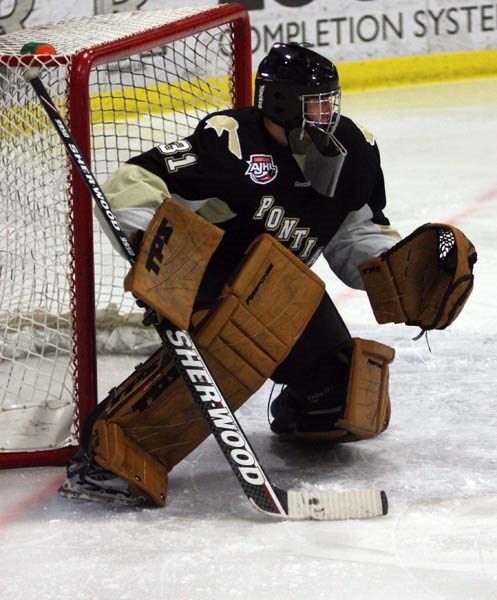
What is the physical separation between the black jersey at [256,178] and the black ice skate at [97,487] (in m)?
0.50

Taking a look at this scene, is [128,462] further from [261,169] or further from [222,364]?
[261,169]

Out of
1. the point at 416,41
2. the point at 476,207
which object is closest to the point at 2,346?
the point at 476,207

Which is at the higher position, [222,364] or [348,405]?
[222,364]

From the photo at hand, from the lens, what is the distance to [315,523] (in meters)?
2.34

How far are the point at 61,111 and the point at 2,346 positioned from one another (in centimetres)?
77

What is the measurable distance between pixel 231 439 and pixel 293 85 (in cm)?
67

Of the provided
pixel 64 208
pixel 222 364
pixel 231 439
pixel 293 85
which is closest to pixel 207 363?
pixel 222 364

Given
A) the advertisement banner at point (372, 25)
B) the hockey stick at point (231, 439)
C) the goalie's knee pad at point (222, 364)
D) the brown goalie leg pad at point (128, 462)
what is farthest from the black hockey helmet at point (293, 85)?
the advertisement banner at point (372, 25)

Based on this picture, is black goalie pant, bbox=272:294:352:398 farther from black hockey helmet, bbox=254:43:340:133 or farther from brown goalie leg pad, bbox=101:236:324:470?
black hockey helmet, bbox=254:43:340:133

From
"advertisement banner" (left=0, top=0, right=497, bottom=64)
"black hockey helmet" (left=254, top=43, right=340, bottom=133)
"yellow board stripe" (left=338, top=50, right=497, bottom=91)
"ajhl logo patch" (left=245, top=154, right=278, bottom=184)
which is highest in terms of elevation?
"black hockey helmet" (left=254, top=43, right=340, bottom=133)

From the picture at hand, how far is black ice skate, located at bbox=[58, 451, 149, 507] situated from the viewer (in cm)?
244

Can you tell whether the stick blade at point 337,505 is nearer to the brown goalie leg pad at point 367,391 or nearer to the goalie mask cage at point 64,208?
the brown goalie leg pad at point 367,391

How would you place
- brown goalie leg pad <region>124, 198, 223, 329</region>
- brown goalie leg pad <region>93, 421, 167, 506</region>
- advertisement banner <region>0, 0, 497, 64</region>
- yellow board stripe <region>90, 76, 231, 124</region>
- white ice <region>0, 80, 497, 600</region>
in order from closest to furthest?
white ice <region>0, 80, 497, 600</region> < brown goalie leg pad <region>124, 198, 223, 329</region> < brown goalie leg pad <region>93, 421, 167, 506</region> < yellow board stripe <region>90, 76, 231, 124</region> < advertisement banner <region>0, 0, 497, 64</region>

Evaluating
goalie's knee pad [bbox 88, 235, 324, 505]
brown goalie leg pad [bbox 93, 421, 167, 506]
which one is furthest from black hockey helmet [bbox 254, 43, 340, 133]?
brown goalie leg pad [bbox 93, 421, 167, 506]
